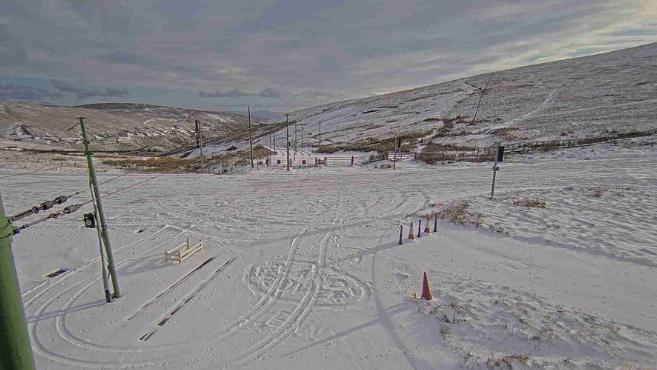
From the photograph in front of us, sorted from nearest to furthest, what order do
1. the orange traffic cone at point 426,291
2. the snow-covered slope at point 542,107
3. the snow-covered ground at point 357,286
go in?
the snow-covered ground at point 357,286, the orange traffic cone at point 426,291, the snow-covered slope at point 542,107

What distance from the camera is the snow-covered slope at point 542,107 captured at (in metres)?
51.4

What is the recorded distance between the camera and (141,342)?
873 centimetres

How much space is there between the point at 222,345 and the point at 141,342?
2251mm

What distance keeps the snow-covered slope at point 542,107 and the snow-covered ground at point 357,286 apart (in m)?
34.1

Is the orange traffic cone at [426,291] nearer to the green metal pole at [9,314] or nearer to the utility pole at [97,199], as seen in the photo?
the green metal pole at [9,314]

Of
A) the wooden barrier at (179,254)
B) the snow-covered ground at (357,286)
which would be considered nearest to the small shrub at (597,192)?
the snow-covered ground at (357,286)

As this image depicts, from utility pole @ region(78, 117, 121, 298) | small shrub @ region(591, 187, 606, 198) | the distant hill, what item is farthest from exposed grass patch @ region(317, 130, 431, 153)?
the distant hill

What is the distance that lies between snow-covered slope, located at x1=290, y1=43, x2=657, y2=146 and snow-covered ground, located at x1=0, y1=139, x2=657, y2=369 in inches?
1341

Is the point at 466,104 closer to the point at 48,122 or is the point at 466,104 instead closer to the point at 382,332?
the point at 382,332

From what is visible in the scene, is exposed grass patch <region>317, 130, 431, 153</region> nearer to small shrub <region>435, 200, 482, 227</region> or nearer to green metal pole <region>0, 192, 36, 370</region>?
small shrub <region>435, 200, 482, 227</region>

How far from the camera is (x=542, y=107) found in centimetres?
7400

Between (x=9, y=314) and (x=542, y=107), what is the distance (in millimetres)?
89849

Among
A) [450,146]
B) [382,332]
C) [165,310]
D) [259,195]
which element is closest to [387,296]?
[382,332]

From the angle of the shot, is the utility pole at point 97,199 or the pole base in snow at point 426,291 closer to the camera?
the utility pole at point 97,199
